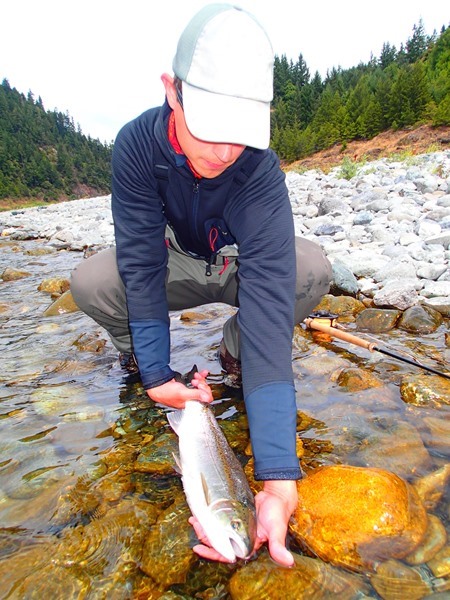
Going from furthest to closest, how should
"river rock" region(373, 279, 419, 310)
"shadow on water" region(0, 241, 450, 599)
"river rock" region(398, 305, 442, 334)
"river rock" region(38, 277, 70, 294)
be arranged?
1. "river rock" region(38, 277, 70, 294)
2. "river rock" region(373, 279, 419, 310)
3. "river rock" region(398, 305, 442, 334)
4. "shadow on water" region(0, 241, 450, 599)

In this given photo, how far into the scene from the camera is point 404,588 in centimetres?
189

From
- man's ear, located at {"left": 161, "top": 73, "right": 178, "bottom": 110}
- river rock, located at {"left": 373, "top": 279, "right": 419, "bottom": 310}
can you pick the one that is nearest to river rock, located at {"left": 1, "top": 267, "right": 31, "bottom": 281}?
river rock, located at {"left": 373, "top": 279, "right": 419, "bottom": 310}

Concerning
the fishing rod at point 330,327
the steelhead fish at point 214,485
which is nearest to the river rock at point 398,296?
the fishing rod at point 330,327

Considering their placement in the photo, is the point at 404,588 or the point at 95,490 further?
the point at 95,490

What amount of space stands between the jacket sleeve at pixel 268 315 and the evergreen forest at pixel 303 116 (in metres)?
36.2

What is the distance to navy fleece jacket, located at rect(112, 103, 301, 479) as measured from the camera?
229 centimetres

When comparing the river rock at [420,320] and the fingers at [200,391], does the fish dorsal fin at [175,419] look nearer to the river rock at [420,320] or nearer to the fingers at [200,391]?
the fingers at [200,391]

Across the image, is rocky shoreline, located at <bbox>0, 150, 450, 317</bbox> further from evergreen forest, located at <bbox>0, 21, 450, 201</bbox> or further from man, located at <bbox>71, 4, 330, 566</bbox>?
evergreen forest, located at <bbox>0, 21, 450, 201</bbox>

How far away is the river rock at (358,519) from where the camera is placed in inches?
80.8

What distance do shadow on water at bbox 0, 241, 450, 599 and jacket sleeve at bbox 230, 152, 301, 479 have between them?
0.50 m

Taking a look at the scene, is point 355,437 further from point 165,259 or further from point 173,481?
point 165,259

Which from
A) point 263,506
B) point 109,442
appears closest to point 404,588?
point 263,506

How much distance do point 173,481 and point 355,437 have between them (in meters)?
1.23

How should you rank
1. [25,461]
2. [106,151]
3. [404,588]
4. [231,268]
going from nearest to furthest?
[404,588] < [25,461] < [231,268] < [106,151]
